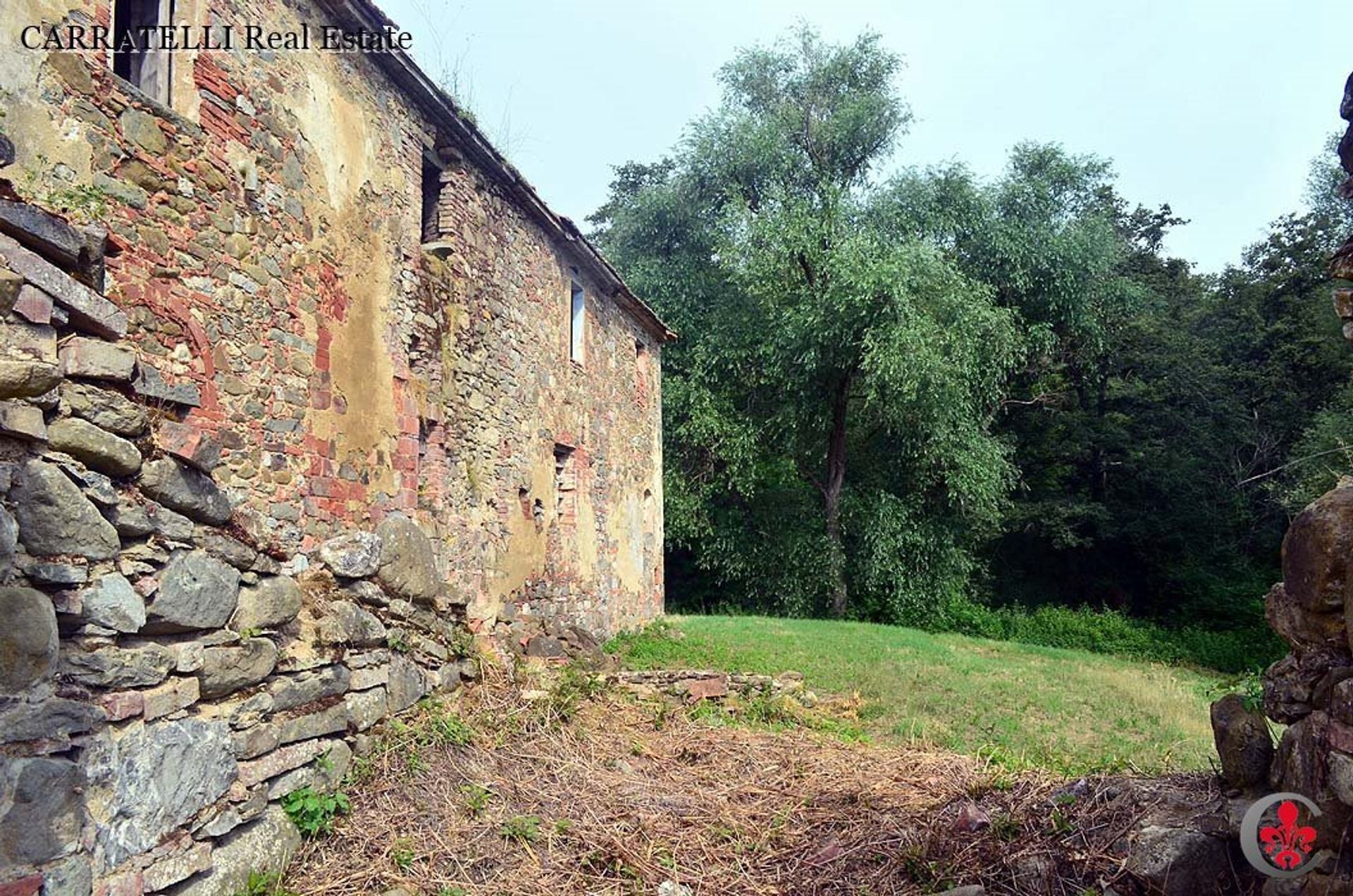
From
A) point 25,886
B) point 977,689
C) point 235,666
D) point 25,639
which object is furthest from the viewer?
point 977,689

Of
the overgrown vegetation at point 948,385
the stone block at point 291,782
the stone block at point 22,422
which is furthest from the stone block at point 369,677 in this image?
the overgrown vegetation at point 948,385

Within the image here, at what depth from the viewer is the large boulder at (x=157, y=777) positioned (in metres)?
3.39

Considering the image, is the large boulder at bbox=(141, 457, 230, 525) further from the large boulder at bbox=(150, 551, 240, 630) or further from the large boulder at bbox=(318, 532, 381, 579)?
the large boulder at bbox=(318, 532, 381, 579)

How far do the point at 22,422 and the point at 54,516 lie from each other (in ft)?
1.25

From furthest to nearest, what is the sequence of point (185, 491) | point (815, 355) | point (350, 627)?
point (815, 355) < point (350, 627) < point (185, 491)

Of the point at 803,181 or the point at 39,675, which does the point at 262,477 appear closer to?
the point at 39,675

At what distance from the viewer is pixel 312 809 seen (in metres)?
4.49

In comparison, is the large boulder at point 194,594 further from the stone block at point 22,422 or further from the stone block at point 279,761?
the stone block at point 22,422

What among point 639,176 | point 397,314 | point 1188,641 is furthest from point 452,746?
point 639,176

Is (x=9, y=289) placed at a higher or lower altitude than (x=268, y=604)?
higher

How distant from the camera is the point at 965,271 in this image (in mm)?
21047

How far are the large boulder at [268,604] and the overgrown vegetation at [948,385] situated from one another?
14.1 metres

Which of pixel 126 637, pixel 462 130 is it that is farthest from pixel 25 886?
pixel 462 130

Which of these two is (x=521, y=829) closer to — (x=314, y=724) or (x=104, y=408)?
(x=314, y=724)
